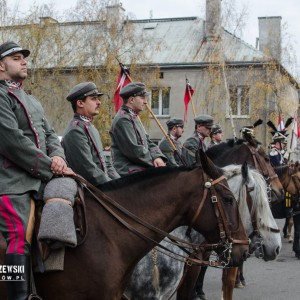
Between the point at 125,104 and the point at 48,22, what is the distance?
26772 mm

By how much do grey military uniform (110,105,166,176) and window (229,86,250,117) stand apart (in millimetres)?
29365

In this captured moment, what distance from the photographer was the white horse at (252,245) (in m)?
6.30

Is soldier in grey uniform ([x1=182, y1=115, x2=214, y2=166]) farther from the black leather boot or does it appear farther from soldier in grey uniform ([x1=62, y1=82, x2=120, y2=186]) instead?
the black leather boot

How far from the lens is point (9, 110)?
499cm

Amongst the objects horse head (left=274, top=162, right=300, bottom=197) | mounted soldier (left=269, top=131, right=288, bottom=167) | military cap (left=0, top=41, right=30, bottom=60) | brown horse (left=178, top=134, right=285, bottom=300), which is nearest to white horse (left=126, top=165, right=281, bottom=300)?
brown horse (left=178, top=134, right=285, bottom=300)

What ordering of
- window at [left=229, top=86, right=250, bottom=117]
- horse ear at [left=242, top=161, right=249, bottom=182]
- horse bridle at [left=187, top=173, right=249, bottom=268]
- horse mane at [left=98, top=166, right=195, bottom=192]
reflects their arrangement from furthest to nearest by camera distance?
window at [left=229, top=86, right=250, bottom=117]
horse ear at [left=242, top=161, right=249, bottom=182]
horse mane at [left=98, top=166, right=195, bottom=192]
horse bridle at [left=187, top=173, right=249, bottom=268]

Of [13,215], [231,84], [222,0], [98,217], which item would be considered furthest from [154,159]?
[222,0]

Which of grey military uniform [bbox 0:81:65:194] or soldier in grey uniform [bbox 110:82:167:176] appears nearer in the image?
grey military uniform [bbox 0:81:65:194]

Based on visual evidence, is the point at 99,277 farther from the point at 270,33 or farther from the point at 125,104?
the point at 270,33

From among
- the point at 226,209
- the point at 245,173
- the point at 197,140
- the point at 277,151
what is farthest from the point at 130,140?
the point at 277,151

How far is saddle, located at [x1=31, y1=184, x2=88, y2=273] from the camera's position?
4.81 m

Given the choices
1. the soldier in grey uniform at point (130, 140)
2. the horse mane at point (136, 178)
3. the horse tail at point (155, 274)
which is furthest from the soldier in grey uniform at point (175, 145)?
the horse mane at point (136, 178)

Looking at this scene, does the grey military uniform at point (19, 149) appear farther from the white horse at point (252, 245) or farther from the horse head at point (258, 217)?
the horse head at point (258, 217)

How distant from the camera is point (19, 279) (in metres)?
4.67
